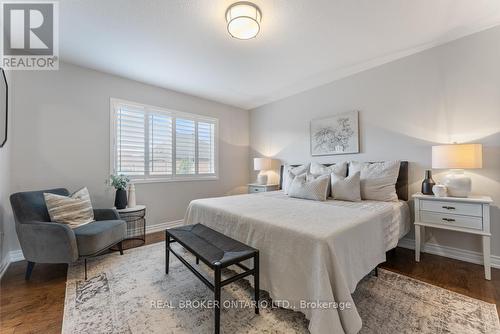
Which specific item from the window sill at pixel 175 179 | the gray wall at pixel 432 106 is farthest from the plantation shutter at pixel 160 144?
the gray wall at pixel 432 106

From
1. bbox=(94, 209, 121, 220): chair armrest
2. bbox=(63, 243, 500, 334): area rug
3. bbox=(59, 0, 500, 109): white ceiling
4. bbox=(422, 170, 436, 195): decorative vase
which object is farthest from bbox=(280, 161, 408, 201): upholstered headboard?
bbox=(94, 209, 121, 220): chair armrest

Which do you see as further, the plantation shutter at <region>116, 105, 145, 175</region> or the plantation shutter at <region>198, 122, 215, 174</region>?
the plantation shutter at <region>198, 122, 215, 174</region>

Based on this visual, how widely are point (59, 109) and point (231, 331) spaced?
338 cm

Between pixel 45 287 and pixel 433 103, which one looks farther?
pixel 433 103

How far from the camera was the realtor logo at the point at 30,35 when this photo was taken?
1.98 metres

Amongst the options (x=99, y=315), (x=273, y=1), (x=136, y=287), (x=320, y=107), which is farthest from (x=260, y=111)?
(x=99, y=315)

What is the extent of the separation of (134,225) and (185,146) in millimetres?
1635

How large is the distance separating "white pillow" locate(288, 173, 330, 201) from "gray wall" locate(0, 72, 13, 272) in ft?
10.9

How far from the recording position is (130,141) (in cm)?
340

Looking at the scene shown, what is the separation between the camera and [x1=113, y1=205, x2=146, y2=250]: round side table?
2.96m

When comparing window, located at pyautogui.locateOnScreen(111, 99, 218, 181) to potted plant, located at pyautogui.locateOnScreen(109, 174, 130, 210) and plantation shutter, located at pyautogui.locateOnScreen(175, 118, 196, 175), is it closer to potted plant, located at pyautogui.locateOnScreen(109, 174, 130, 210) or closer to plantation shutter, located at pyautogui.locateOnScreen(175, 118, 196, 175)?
plantation shutter, located at pyautogui.locateOnScreen(175, 118, 196, 175)

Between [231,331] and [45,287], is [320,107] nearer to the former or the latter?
[231,331]

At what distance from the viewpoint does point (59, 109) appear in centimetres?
280

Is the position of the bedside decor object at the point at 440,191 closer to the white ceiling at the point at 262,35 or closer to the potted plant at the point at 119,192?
the white ceiling at the point at 262,35
